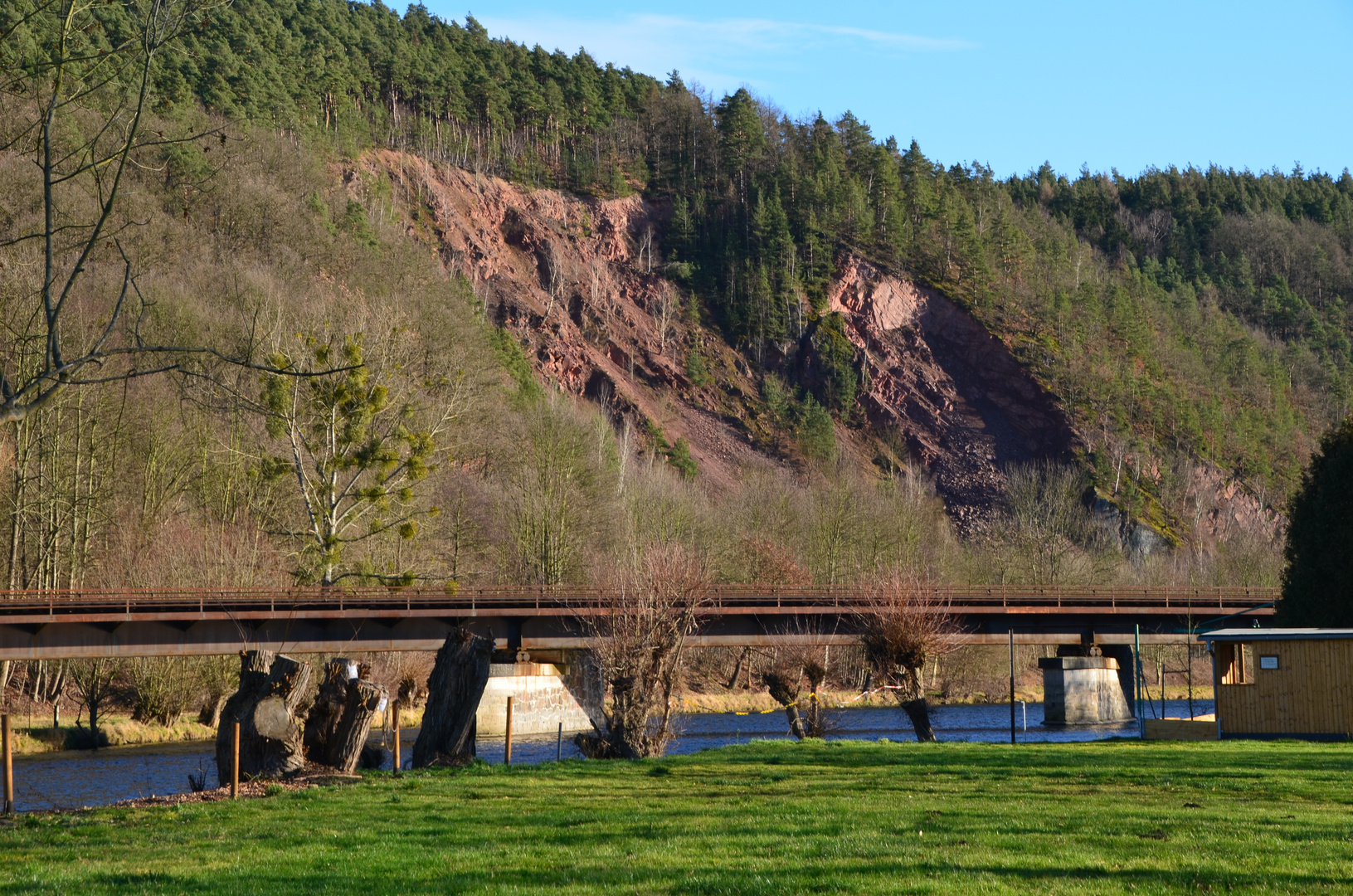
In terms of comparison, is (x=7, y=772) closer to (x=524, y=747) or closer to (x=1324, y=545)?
(x=524, y=747)

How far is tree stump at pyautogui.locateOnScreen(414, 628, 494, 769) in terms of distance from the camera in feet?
68.4

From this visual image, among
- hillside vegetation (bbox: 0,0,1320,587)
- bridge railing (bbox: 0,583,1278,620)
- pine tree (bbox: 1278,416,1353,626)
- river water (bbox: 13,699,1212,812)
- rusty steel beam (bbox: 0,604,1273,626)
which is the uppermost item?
hillside vegetation (bbox: 0,0,1320,587)

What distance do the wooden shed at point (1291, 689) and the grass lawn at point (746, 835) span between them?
8343mm

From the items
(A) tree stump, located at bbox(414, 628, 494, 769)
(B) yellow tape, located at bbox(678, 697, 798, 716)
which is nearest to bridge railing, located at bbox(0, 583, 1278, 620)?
(B) yellow tape, located at bbox(678, 697, 798, 716)

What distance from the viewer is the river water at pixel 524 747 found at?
2727 cm

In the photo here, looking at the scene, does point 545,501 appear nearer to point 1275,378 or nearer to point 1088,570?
point 1088,570

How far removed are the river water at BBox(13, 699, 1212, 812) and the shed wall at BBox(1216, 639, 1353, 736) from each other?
5.09 metres

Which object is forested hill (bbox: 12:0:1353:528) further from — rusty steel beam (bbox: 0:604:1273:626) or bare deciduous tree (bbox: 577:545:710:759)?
bare deciduous tree (bbox: 577:545:710:759)

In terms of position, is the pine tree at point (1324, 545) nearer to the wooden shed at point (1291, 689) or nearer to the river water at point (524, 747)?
the river water at point (524, 747)

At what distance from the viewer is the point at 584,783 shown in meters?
→ 18.6

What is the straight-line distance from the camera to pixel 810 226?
473ft

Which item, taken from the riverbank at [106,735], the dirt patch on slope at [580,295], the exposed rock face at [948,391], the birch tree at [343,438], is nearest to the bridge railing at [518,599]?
the birch tree at [343,438]

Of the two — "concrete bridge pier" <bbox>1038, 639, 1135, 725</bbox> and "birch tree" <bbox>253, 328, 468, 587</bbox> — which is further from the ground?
"birch tree" <bbox>253, 328, 468, 587</bbox>

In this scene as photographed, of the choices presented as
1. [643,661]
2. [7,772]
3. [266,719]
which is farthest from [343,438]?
[7,772]
